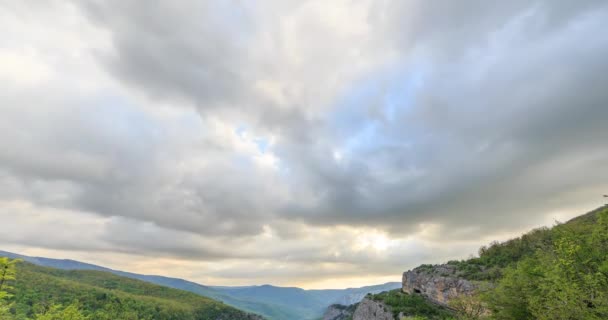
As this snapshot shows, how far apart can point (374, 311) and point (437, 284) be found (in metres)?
36.3

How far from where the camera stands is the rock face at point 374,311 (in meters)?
138

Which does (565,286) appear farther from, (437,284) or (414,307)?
(437,284)

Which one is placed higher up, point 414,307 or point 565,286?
point 565,286

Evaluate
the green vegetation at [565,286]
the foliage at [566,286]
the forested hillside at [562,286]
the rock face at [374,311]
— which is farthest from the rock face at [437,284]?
the foliage at [566,286]

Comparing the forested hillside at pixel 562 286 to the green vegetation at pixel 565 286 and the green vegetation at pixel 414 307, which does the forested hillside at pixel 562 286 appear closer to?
the green vegetation at pixel 565 286

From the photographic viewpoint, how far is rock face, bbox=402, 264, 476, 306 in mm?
132625

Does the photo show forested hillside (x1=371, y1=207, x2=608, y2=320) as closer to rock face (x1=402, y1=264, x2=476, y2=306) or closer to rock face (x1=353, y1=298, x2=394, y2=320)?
rock face (x1=402, y1=264, x2=476, y2=306)

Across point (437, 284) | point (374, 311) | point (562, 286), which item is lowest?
point (374, 311)

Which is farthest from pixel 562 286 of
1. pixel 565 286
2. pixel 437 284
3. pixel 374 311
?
pixel 374 311

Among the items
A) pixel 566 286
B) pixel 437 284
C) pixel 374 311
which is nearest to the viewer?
pixel 566 286

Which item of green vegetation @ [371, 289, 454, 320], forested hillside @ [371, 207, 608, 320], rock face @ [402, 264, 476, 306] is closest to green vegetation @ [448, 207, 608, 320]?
forested hillside @ [371, 207, 608, 320]

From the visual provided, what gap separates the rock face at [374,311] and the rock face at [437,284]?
2869cm

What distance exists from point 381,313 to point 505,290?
109057mm

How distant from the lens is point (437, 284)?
151625mm
